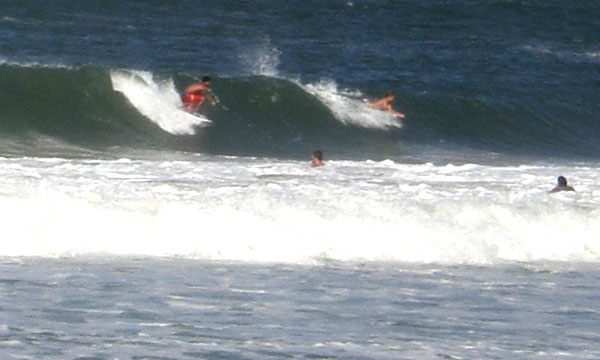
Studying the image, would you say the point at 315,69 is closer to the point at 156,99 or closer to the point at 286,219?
the point at 156,99

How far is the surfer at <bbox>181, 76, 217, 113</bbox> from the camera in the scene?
2117 centimetres

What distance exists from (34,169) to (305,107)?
7.52 meters

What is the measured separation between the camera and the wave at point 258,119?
2003cm

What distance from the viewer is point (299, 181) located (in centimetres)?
1520

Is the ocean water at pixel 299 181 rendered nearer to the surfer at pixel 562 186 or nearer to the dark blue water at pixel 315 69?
the dark blue water at pixel 315 69

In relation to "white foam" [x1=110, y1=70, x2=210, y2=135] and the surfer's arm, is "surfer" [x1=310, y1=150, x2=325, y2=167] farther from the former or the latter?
the surfer's arm

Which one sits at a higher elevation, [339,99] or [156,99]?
[339,99]

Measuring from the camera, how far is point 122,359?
811cm

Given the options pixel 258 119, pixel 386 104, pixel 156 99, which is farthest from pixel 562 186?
pixel 156 99

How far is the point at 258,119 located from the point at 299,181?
257 inches

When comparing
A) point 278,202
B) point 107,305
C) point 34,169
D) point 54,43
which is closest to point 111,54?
point 54,43

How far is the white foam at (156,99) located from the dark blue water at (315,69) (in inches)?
7.9

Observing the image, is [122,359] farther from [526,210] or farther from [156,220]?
[526,210]

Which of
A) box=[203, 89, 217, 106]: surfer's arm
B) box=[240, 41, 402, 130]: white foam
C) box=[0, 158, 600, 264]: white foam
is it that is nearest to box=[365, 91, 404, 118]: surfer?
box=[240, 41, 402, 130]: white foam
